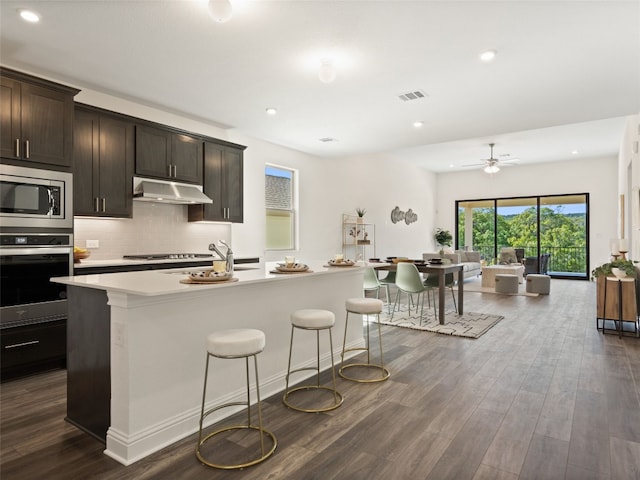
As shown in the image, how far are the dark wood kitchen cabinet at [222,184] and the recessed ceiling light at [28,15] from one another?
2.52 metres

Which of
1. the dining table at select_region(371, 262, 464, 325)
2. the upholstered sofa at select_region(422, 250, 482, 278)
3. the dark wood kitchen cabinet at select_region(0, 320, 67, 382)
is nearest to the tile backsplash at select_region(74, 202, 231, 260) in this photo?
the dark wood kitchen cabinet at select_region(0, 320, 67, 382)

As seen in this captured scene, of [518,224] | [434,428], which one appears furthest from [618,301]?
[518,224]

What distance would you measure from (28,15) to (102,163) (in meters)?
1.61

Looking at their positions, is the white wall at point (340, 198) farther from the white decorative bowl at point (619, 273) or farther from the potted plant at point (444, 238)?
the white decorative bowl at point (619, 273)

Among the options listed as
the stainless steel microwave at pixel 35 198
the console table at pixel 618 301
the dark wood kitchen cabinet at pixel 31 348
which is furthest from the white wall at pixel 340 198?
the console table at pixel 618 301

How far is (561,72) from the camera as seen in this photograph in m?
3.85

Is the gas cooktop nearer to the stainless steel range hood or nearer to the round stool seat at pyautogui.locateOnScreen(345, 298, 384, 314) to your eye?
the stainless steel range hood

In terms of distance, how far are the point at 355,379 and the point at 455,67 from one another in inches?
119

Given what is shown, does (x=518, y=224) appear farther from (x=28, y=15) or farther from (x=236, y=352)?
(x=28, y=15)

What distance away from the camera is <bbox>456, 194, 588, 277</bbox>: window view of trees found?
1119cm

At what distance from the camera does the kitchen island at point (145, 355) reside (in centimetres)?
219

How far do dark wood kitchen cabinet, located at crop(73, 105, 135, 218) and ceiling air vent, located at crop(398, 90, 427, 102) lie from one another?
314 centimetres

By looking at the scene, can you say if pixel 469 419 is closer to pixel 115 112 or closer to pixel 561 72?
pixel 561 72

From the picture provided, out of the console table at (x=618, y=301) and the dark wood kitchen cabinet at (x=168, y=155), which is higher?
the dark wood kitchen cabinet at (x=168, y=155)
